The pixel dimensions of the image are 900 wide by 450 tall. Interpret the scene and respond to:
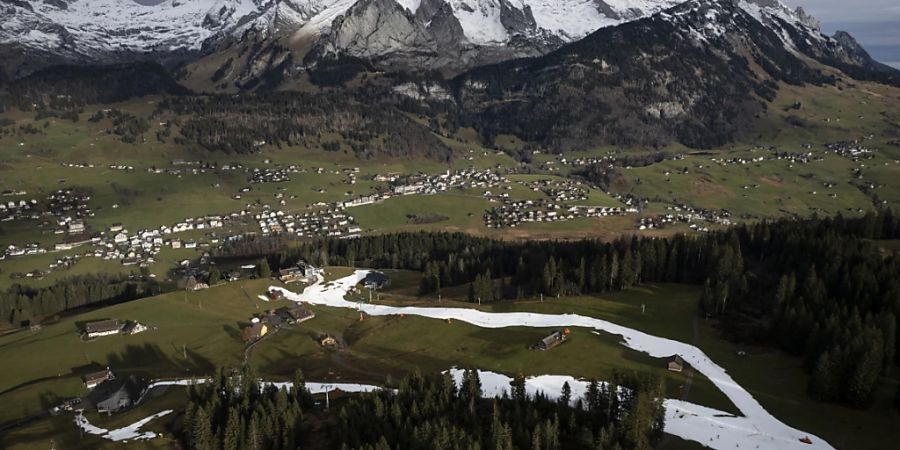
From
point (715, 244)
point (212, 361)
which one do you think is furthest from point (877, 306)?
point (212, 361)

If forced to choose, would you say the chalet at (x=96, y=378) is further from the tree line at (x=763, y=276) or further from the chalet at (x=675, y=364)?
the chalet at (x=675, y=364)

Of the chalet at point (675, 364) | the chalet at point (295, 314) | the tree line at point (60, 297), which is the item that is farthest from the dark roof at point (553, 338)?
the tree line at point (60, 297)

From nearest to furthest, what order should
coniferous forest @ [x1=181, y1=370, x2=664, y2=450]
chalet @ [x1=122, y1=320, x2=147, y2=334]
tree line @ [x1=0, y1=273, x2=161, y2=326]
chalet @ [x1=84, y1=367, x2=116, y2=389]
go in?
coniferous forest @ [x1=181, y1=370, x2=664, y2=450], chalet @ [x1=84, y1=367, x2=116, y2=389], chalet @ [x1=122, y1=320, x2=147, y2=334], tree line @ [x1=0, y1=273, x2=161, y2=326]

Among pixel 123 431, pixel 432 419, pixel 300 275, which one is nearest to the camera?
pixel 432 419

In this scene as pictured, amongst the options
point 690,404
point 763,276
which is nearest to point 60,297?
point 690,404

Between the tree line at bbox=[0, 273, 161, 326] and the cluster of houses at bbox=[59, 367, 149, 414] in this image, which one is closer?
the cluster of houses at bbox=[59, 367, 149, 414]

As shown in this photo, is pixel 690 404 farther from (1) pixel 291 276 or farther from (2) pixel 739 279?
(1) pixel 291 276

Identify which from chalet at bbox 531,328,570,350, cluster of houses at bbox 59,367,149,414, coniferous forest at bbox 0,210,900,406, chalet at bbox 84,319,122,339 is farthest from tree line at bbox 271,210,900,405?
cluster of houses at bbox 59,367,149,414

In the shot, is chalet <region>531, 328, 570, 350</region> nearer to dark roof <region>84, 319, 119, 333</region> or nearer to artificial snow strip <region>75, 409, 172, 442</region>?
artificial snow strip <region>75, 409, 172, 442</region>

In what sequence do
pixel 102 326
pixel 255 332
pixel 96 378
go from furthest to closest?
pixel 102 326 → pixel 255 332 → pixel 96 378
